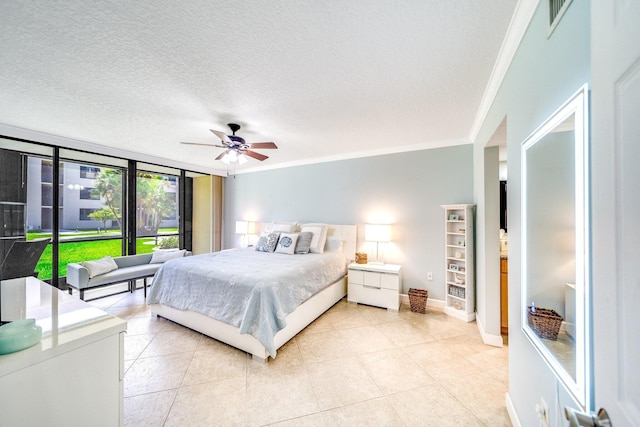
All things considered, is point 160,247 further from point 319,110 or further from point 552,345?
point 552,345

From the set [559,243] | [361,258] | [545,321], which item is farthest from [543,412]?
[361,258]

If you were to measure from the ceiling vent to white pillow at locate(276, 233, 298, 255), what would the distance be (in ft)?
11.2

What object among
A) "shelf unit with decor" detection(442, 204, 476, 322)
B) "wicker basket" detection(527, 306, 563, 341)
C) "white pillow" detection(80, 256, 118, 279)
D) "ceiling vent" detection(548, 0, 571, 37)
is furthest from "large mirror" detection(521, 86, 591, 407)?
"white pillow" detection(80, 256, 118, 279)

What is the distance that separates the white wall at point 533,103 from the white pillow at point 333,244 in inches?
106

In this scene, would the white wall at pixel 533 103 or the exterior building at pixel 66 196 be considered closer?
the white wall at pixel 533 103

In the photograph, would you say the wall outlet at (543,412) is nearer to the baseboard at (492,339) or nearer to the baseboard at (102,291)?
the baseboard at (492,339)

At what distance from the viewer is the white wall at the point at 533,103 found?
91 cm

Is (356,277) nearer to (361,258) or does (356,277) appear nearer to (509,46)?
(361,258)

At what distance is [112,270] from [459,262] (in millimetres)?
Answer: 5331

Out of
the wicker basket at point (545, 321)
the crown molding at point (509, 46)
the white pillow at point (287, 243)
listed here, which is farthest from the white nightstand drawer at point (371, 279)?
the crown molding at point (509, 46)

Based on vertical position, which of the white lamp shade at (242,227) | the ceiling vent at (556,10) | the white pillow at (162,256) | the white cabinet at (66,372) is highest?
the ceiling vent at (556,10)

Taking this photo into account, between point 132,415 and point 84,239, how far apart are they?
3643mm

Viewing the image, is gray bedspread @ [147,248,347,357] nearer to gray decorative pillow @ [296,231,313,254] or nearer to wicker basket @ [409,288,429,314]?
gray decorative pillow @ [296,231,313,254]

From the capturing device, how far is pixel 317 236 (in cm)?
405
